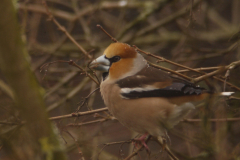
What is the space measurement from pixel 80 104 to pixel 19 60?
3.58 ft

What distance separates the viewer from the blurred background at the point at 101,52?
277cm

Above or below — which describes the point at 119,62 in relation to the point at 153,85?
above

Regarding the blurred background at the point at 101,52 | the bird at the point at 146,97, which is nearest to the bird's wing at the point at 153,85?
the bird at the point at 146,97

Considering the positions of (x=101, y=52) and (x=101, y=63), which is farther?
(x=101, y=52)

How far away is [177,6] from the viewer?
19.0ft

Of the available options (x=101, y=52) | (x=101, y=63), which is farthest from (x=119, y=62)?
(x=101, y=52)

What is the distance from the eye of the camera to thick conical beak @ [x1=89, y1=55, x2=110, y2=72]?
119 inches

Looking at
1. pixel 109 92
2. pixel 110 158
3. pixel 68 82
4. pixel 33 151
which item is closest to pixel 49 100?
pixel 68 82

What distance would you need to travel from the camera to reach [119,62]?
124 inches

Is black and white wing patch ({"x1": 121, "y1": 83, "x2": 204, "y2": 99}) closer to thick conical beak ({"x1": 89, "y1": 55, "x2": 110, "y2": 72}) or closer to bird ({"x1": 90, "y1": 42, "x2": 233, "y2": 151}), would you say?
bird ({"x1": 90, "y1": 42, "x2": 233, "y2": 151})

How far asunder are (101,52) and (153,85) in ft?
6.27

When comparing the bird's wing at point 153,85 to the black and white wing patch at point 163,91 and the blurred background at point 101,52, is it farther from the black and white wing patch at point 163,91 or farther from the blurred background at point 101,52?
the blurred background at point 101,52

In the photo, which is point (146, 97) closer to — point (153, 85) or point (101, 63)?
point (153, 85)

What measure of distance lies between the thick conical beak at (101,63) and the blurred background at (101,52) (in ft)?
0.36
